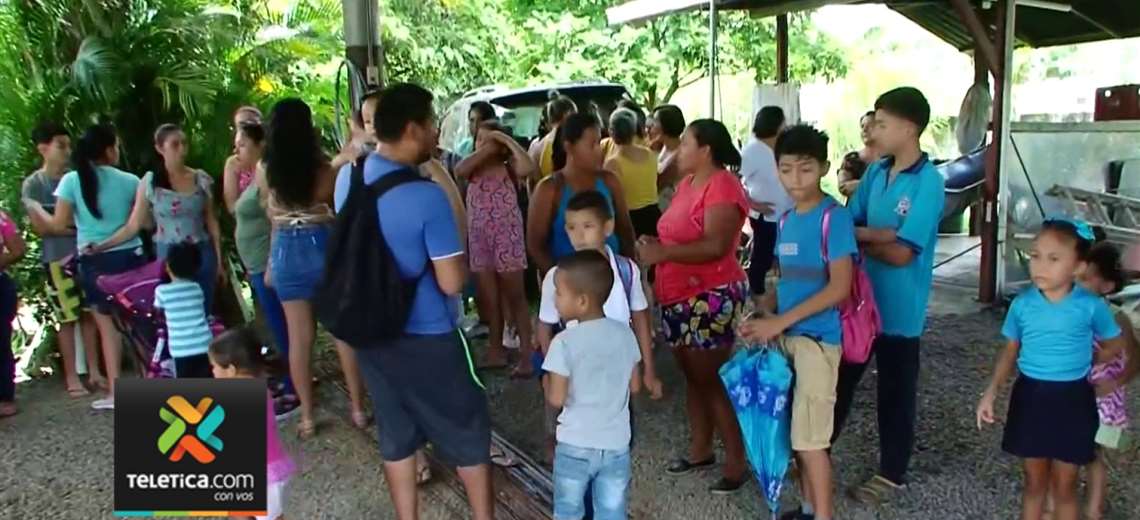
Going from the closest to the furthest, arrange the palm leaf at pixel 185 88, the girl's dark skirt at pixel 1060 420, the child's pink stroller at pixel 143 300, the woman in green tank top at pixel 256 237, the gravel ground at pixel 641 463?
the girl's dark skirt at pixel 1060 420 < the gravel ground at pixel 641 463 < the woman in green tank top at pixel 256 237 < the child's pink stroller at pixel 143 300 < the palm leaf at pixel 185 88

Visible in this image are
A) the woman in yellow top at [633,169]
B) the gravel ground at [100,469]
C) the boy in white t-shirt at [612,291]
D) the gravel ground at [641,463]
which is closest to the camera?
the boy in white t-shirt at [612,291]

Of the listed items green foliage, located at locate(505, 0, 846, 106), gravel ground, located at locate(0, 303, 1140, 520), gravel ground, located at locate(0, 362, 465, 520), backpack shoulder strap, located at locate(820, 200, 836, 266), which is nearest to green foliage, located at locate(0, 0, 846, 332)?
gravel ground, located at locate(0, 362, 465, 520)

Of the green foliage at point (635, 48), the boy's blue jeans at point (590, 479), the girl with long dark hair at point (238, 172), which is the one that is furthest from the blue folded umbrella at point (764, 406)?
the green foliage at point (635, 48)

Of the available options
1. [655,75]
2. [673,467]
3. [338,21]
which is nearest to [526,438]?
[673,467]

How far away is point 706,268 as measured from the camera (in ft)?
11.7

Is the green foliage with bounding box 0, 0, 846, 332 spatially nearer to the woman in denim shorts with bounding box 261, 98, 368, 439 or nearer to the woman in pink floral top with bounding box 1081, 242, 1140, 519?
the woman in denim shorts with bounding box 261, 98, 368, 439

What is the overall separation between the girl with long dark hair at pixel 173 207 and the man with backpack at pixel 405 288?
2.27 m

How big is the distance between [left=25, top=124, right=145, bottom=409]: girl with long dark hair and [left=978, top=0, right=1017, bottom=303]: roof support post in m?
5.57

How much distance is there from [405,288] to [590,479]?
83 cm

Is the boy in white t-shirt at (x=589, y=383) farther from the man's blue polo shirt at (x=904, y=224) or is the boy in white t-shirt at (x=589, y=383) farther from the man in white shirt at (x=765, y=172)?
the man in white shirt at (x=765, y=172)

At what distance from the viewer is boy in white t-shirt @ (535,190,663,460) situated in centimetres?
319

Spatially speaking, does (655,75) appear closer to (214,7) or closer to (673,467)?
(214,7)

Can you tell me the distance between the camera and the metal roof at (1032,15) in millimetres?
7602

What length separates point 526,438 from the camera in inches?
184
